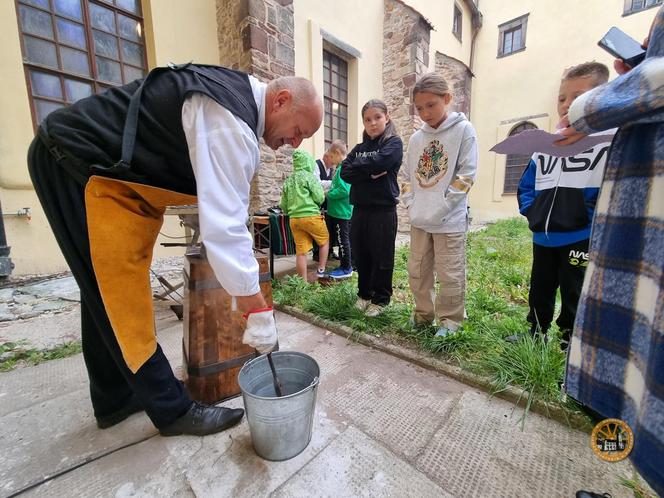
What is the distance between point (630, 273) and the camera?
76cm

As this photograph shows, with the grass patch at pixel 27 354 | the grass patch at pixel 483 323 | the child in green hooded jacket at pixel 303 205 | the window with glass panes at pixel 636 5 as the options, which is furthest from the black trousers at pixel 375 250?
the window with glass panes at pixel 636 5

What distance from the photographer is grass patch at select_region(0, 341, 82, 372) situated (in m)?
2.20

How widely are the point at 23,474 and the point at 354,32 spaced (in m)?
8.47

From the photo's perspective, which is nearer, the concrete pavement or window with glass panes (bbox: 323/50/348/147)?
the concrete pavement

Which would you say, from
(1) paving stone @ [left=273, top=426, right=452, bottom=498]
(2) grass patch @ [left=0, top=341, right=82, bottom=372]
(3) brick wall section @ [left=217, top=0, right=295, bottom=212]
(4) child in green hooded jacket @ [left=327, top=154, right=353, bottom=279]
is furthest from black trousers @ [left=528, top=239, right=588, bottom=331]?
(3) brick wall section @ [left=217, top=0, right=295, bottom=212]

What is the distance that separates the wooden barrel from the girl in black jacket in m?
1.18

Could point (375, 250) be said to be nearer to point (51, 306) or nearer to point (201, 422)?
point (201, 422)

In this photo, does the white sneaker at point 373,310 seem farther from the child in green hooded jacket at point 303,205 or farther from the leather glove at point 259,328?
the leather glove at point 259,328

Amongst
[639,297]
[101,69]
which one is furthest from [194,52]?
[639,297]

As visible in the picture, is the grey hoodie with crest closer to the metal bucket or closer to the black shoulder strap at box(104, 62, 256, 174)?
the metal bucket

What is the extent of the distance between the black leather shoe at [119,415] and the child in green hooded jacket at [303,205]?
2287 mm

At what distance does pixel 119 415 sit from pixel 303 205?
253 cm

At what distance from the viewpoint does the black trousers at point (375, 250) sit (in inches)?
A: 104

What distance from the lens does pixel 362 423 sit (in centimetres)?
156
